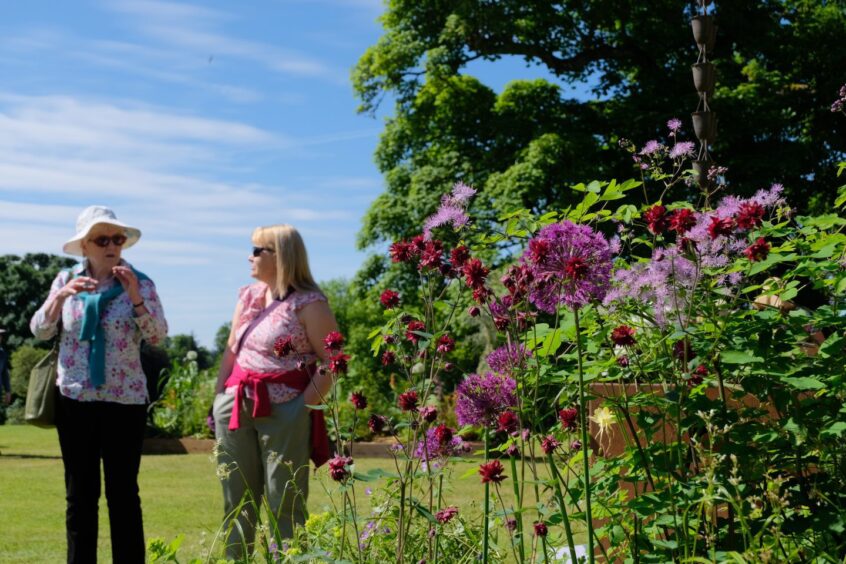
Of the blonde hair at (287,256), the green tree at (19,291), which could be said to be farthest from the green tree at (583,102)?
the green tree at (19,291)

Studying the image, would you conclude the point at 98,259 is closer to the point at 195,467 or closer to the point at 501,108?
the point at 195,467

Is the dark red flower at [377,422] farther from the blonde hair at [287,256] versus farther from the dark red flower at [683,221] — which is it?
the blonde hair at [287,256]

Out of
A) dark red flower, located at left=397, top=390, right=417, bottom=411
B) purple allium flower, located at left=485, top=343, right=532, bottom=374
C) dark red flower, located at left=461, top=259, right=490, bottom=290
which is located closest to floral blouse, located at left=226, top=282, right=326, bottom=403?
purple allium flower, located at left=485, top=343, right=532, bottom=374

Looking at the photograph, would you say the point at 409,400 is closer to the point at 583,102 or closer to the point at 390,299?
the point at 390,299

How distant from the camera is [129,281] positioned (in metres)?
4.98

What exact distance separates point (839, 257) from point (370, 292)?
17158 mm

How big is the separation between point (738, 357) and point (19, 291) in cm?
4859

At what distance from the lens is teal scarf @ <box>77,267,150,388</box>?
4812mm

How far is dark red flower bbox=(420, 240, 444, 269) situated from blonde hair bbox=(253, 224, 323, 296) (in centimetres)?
250

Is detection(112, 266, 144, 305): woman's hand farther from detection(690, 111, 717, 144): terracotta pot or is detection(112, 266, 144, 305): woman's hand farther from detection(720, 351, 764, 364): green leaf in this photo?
detection(720, 351, 764, 364): green leaf

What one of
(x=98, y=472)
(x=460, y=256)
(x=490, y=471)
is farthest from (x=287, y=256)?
(x=490, y=471)

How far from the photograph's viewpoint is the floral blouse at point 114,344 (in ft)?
15.9

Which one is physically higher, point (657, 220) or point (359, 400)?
point (657, 220)

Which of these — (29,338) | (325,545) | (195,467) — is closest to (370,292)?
(195,467)
